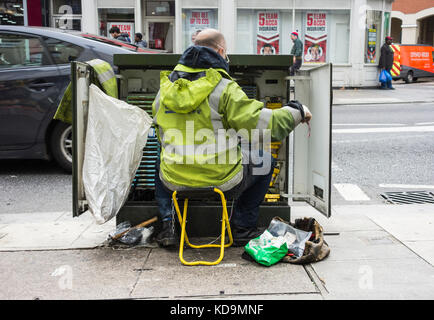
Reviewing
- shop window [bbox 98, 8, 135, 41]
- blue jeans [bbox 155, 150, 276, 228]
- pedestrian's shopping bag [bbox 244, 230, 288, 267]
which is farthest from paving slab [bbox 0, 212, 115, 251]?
shop window [bbox 98, 8, 135, 41]

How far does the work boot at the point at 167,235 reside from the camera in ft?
12.8

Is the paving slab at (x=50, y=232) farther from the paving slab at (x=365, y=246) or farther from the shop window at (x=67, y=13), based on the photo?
the shop window at (x=67, y=13)

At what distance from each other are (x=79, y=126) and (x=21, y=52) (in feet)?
10.9

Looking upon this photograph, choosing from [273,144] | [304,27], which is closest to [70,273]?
[273,144]

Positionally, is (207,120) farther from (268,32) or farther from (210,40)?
(268,32)

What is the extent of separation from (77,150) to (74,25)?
1575cm

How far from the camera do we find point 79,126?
3.84 metres

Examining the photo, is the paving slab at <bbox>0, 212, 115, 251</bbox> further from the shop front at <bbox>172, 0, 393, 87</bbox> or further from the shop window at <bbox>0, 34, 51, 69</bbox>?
the shop front at <bbox>172, 0, 393, 87</bbox>

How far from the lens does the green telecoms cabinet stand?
3.86 m

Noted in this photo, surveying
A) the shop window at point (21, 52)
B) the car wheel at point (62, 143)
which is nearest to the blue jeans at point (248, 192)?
the car wheel at point (62, 143)

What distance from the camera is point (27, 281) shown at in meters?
3.42

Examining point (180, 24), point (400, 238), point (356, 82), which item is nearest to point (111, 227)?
point (400, 238)

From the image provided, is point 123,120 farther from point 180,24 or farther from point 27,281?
point 180,24

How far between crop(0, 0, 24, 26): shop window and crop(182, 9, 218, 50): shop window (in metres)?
5.59
